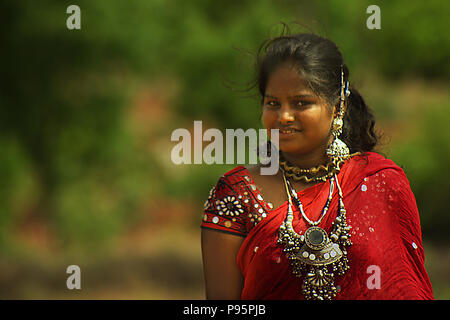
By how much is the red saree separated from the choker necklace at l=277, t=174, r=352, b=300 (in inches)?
0.8

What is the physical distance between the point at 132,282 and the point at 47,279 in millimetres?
1033

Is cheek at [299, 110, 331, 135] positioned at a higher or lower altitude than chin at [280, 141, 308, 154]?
higher

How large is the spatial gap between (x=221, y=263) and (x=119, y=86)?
5.01m

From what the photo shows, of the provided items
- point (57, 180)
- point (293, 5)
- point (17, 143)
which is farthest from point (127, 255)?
point (293, 5)

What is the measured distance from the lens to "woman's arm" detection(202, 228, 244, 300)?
1.71 metres

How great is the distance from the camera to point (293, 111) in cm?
166

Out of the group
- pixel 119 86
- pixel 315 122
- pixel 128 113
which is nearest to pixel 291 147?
pixel 315 122

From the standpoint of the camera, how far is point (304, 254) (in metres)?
1.61

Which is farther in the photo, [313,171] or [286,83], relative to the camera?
[313,171]

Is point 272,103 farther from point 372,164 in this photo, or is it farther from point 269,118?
point 372,164

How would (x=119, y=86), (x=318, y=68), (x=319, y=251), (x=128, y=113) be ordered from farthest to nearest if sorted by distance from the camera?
(x=128, y=113) → (x=119, y=86) → (x=318, y=68) → (x=319, y=251)

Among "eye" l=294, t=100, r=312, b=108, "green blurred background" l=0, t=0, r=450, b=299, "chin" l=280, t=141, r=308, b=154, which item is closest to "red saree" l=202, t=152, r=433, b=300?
"chin" l=280, t=141, r=308, b=154

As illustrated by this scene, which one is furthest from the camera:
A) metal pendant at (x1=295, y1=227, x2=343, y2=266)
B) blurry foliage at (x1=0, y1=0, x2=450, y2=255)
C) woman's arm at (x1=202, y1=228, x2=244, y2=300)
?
blurry foliage at (x1=0, y1=0, x2=450, y2=255)

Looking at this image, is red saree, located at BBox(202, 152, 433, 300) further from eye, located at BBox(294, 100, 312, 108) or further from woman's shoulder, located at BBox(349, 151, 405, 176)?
eye, located at BBox(294, 100, 312, 108)
